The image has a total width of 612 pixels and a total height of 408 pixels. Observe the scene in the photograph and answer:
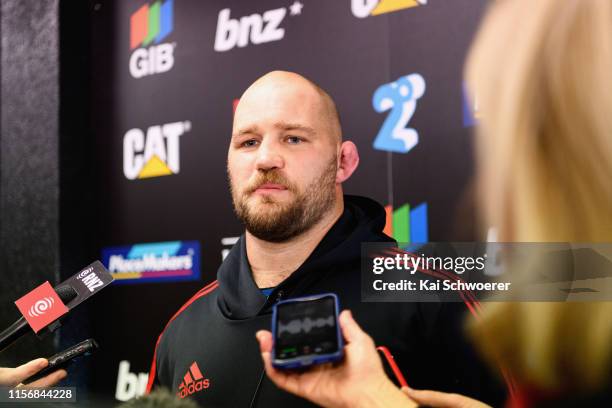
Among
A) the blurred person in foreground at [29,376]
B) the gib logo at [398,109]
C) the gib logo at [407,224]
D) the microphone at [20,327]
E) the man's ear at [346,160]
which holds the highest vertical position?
the gib logo at [398,109]

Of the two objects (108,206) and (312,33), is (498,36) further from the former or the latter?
(108,206)

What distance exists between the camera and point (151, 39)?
90.8 inches

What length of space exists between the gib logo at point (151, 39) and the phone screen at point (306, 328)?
129cm

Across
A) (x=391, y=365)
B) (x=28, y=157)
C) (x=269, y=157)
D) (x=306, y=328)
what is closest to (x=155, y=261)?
(x=28, y=157)

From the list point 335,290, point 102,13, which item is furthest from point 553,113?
point 102,13

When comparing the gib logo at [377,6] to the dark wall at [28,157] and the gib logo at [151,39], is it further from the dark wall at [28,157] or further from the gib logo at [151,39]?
the dark wall at [28,157]

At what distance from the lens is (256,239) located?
5.59 ft

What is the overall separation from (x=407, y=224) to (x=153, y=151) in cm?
95

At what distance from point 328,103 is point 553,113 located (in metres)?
0.58

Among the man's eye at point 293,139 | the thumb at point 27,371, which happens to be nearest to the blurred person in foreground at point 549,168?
the man's eye at point 293,139

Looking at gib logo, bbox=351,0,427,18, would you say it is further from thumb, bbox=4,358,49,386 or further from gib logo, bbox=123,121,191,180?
thumb, bbox=4,358,49,386

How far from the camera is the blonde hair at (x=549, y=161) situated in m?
1.62

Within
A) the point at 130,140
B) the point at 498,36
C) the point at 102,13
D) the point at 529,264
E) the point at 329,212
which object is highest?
the point at 102,13

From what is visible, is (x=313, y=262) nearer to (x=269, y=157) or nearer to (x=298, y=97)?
(x=269, y=157)
